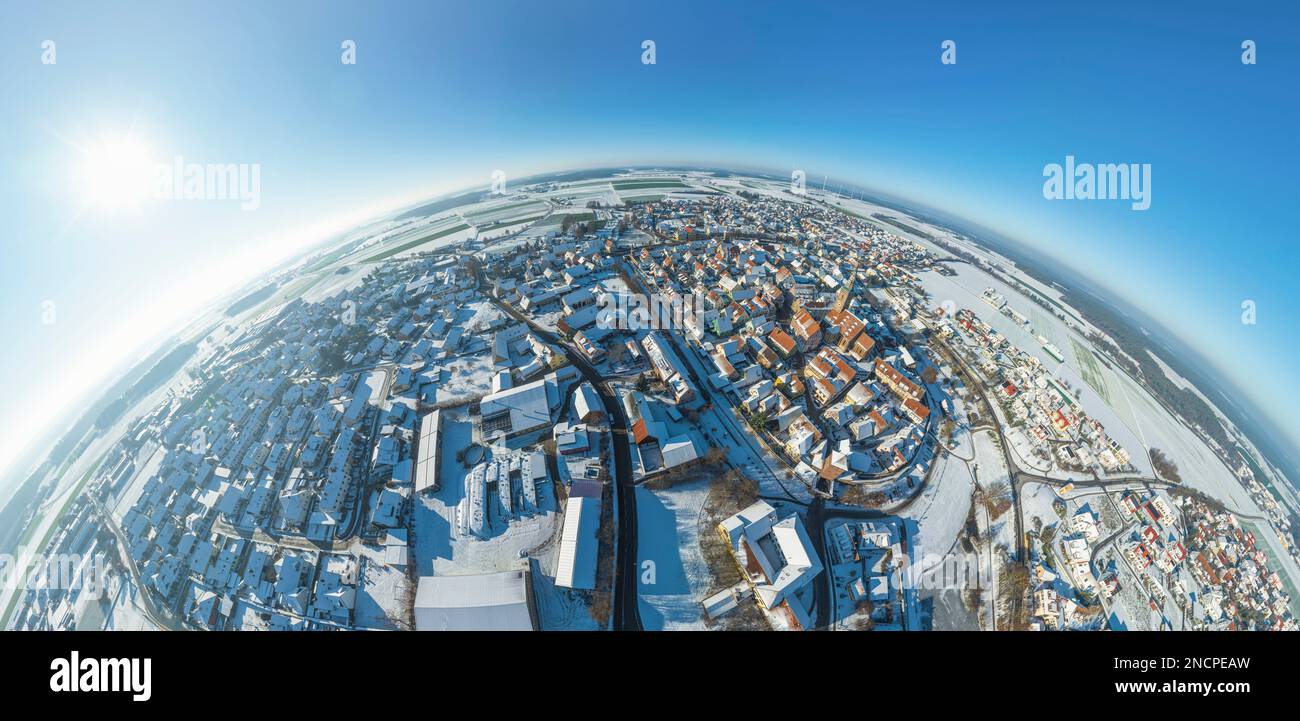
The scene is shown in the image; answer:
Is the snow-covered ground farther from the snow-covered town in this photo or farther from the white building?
the white building

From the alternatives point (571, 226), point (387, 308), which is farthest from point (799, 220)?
point (387, 308)

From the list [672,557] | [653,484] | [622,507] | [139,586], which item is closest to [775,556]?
[672,557]

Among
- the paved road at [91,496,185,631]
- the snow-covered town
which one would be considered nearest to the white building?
the snow-covered town

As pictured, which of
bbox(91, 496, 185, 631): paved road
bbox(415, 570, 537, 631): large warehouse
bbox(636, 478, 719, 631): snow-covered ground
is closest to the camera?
bbox(415, 570, 537, 631): large warehouse

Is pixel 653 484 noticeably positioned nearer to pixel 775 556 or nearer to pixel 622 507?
pixel 622 507

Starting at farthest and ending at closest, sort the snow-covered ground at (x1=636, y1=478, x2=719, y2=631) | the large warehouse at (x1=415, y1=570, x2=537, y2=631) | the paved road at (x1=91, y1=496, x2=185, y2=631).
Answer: the paved road at (x1=91, y1=496, x2=185, y2=631) < the snow-covered ground at (x1=636, y1=478, x2=719, y2=631) < the large warehouse at (x1=415, y1=570, x2=537, y2=631)

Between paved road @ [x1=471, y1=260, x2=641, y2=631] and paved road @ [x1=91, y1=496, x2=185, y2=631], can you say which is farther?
paved road @ [x1=91, y1=496, x2=185, y2=631]

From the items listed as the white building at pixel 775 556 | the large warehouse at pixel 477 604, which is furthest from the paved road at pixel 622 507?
the white building at pixel 775 556
